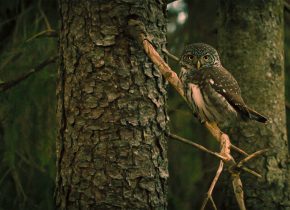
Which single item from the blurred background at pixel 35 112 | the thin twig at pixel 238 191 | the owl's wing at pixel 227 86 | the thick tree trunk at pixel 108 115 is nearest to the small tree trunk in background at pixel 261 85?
the owl's wing at pixel 227 86

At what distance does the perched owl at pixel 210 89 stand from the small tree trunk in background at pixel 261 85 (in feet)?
0.35

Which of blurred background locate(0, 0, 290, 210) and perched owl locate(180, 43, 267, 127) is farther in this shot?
blurred background locate(0, 0, 290, 210)

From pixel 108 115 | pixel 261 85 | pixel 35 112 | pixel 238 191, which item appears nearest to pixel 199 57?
pixel 261 85

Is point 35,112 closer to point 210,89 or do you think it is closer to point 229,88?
point 210,89

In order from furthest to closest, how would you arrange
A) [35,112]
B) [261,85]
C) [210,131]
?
[35,112] → [261,85] → [210,131]

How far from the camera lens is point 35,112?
14.2 feet

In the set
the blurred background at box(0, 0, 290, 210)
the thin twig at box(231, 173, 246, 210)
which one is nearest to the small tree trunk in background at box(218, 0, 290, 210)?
the blurred background at box(0, 0, 290, 210)

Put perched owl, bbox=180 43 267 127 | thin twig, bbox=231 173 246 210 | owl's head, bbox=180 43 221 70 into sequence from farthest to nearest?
owl's head, bbox=180 43 221 70 → perched owl, bbox=180 43 267 127 → thin twig, bbox=231 173 246 210

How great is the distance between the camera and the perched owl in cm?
397

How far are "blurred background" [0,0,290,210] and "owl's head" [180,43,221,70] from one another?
0.39 m

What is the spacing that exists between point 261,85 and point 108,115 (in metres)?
1.50

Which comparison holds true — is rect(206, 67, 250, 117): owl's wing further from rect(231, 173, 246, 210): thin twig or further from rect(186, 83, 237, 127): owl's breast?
rect(231, 173, 246, 210): thin twig

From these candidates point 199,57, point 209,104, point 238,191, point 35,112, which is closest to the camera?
point 238,191

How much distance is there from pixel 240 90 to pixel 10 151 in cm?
189
